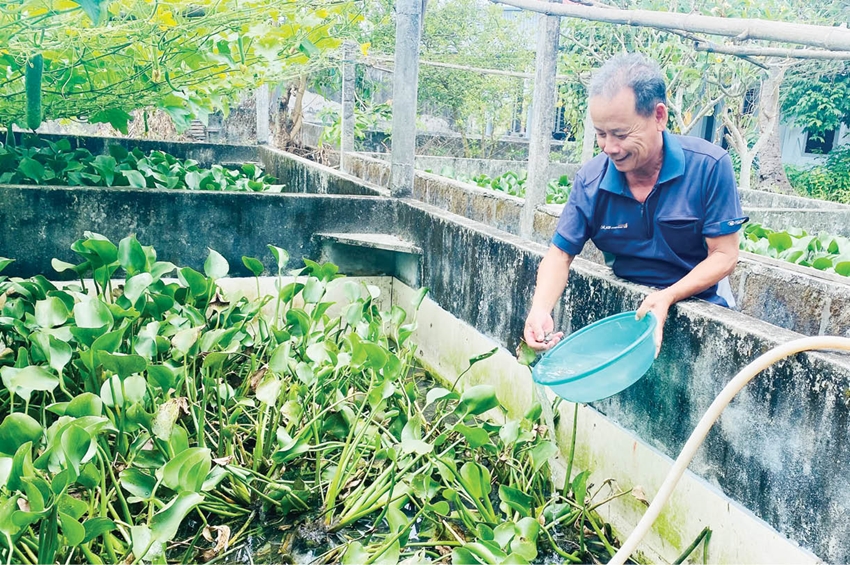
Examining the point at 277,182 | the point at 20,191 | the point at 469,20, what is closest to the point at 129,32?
the point at 20,191

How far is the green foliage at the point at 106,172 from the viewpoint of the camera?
15.5ft

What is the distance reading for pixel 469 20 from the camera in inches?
510

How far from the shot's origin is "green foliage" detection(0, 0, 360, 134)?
10.7 ft

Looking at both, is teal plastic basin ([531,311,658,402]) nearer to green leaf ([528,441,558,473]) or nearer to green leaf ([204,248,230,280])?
green leaf ([528,441,558,473])

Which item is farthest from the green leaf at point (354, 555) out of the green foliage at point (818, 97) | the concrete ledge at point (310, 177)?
the green foliage at point (818, 97)

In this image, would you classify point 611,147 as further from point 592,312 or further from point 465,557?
point 465,557

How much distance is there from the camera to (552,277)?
2654 mm

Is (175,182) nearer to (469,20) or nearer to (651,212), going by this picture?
(651,212)

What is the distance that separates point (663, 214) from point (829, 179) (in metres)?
13.5

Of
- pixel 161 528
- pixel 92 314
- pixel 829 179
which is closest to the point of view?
pixel 161 528

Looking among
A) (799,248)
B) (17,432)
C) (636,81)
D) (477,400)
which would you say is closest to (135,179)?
(17,432)

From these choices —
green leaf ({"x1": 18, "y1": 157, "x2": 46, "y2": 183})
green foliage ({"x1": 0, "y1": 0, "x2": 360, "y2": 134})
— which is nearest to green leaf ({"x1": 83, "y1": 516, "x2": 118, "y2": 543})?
green foliage ({"x1": 0, "y1": 0, "x2": 360, "y2": 134})

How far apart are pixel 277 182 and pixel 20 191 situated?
13.4ft

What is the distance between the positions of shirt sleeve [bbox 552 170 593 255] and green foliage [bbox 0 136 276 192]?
3.11m
